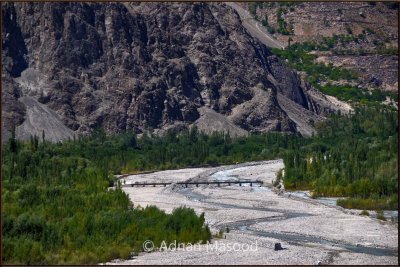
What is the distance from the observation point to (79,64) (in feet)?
500

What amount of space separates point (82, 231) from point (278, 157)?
89732 millimetres

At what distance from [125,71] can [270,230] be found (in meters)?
104

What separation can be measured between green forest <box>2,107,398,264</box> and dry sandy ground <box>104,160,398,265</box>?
2.27 meters

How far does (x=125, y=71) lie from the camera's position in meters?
154

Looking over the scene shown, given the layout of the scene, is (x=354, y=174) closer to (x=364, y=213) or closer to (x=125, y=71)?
(x=364, y=213)

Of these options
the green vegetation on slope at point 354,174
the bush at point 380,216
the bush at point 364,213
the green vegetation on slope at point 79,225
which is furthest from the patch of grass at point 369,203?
the green vegetation on slope at point 79,225

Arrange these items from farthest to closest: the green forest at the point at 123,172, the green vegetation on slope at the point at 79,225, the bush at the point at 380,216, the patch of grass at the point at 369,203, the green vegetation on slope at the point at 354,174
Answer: the green vegetation on slope at the point at 354,174, the patch of grass at the point at 369,203, the bush at the point at 380,216, the green forest at the point at 123,172, the green vegetation on slope at the point at 79,225

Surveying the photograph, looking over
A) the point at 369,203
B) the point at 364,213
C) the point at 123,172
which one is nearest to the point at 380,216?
the point at 364,213

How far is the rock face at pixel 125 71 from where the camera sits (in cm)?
14775

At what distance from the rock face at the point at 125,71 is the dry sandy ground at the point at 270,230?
62860mm

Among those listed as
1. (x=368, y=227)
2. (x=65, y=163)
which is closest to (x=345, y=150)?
(x=65, y=163)

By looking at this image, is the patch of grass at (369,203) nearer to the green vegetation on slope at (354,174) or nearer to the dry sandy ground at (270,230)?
the green vegetation on slope at (354,174)

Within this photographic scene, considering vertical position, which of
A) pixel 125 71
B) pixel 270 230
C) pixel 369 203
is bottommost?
pixel 270 230

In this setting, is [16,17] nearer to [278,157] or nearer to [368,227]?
[278,157]
